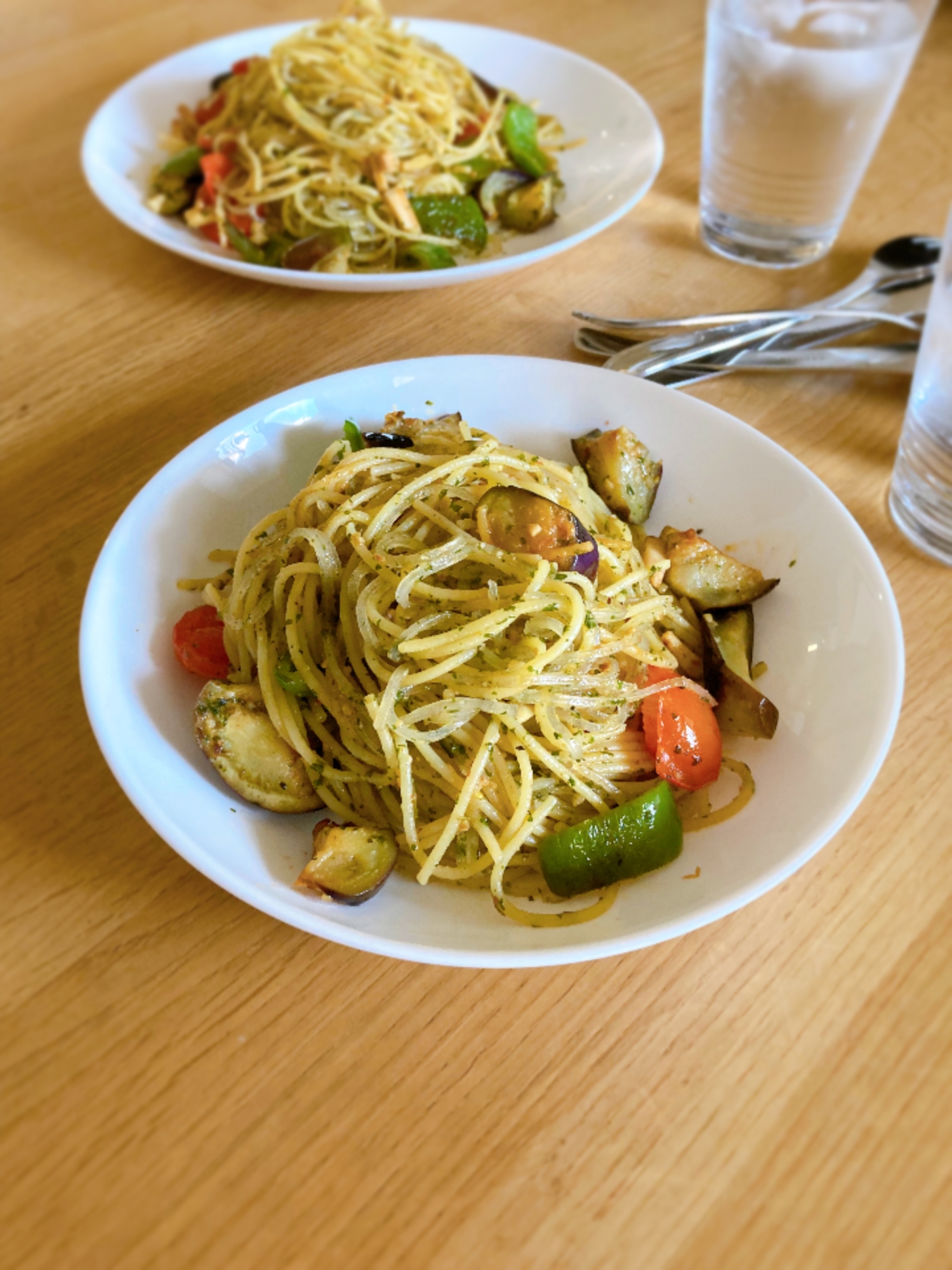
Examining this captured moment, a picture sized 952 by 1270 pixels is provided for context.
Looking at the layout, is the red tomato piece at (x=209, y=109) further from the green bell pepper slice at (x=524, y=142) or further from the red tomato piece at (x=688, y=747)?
the red tomato piece at (x=688, y=747)

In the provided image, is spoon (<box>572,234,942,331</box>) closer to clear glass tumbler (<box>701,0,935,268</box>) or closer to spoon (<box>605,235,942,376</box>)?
spoon (<box>605,235,942,376</box>)

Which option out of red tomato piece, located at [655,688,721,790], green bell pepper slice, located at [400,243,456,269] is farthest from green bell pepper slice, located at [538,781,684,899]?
green bell pepper slice, located at [400,243,456,269]

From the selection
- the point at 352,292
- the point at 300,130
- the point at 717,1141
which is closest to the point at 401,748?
the point at 717,1141

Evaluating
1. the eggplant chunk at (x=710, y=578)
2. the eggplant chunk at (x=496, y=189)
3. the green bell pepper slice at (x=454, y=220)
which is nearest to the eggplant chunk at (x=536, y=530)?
the eggplant chunk at (x=710, y=578)

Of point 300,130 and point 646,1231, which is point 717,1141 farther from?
point 300,130

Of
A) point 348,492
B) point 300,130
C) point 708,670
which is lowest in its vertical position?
point 708,670

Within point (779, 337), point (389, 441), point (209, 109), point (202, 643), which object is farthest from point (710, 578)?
point (209, 109)

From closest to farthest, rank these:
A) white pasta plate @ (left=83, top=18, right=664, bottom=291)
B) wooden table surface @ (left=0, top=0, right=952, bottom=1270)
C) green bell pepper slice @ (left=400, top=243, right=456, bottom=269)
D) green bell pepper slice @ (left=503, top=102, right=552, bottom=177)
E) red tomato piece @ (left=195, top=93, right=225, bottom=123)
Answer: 1. wooden table surface @ (left=0, top=0, right=952, bottom=1270)
2. white pasta plate @ (left=83, top=18, right=664, bottom=291)
3. green bell pepper slice @ (left=400, top=243, right=456, bottom=269)
4. green bell pepper slice @ (left=503, top=102, right=552, bottom=177)
5. red tomato piece @ (left=195, top=93, right=225, bottom=123)
